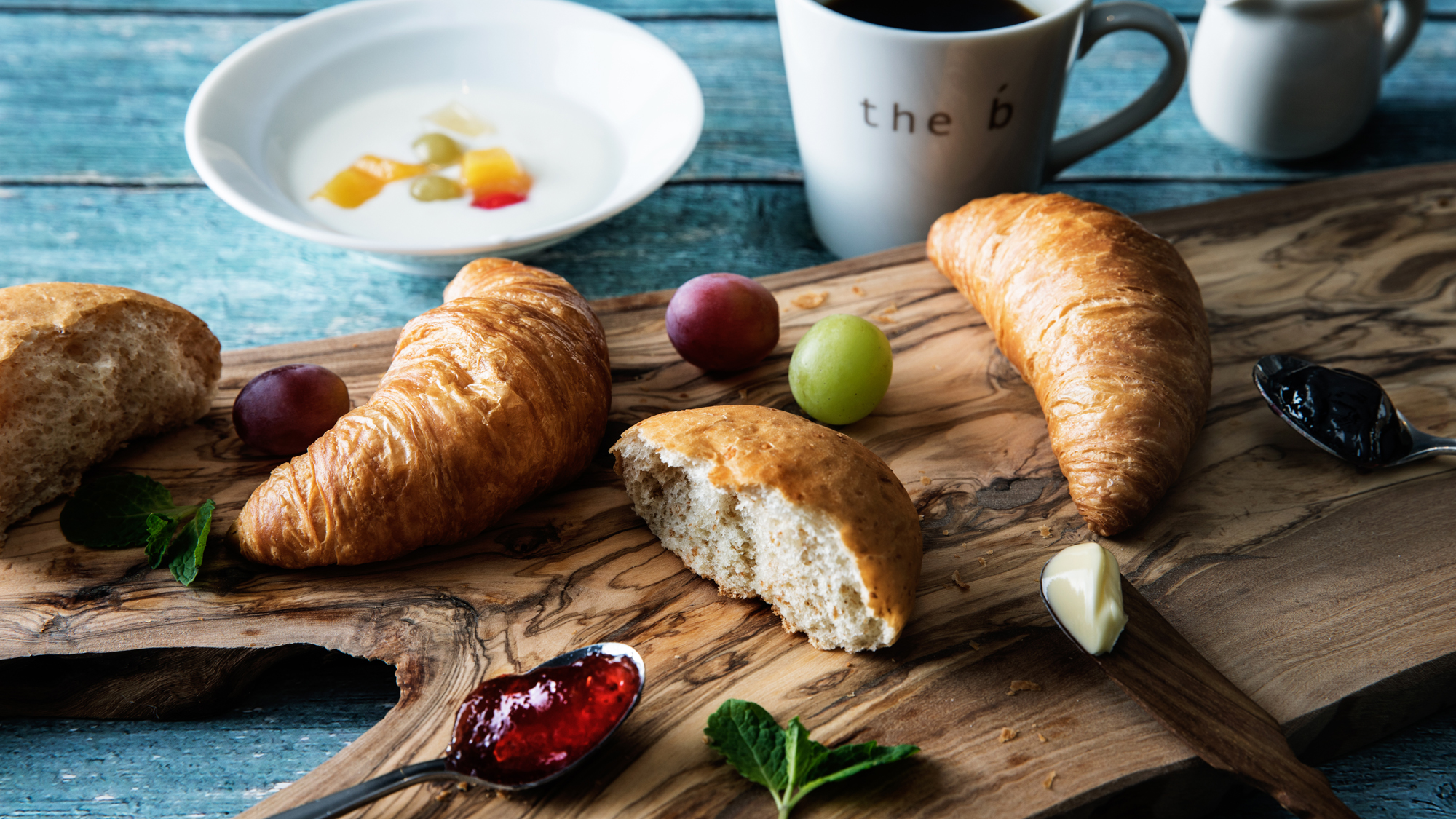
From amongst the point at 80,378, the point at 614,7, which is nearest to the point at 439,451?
the point at 80,378

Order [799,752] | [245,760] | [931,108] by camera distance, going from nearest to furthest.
→ [799,752] → [245,760] → [931,108]

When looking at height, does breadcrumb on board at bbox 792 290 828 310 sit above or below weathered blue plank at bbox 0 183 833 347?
above

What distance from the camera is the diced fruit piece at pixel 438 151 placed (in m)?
2.85

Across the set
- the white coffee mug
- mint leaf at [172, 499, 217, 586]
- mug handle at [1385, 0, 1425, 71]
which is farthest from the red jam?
mug handle at [1385, 0, 1425, 71]

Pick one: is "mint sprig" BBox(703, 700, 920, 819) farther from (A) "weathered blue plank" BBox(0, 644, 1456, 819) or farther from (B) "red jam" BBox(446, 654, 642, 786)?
(A) "weathered blue plank" BBox(0, 644, 1456, 819)

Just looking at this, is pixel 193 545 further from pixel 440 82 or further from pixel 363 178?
pixel 440 82

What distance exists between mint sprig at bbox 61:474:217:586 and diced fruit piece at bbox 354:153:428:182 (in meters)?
1.16

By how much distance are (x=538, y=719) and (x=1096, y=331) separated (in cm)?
132

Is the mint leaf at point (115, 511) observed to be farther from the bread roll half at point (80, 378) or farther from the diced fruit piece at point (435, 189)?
the diced fruit piece at point (435, 189)

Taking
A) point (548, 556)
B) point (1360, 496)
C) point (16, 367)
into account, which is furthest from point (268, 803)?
point (1360, 496)

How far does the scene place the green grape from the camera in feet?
6.82

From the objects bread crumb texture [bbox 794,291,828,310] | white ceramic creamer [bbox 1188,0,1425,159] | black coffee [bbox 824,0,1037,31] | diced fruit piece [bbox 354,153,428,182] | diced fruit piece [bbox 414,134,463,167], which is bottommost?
bread crumb texture [bbox 794,291,828,310]

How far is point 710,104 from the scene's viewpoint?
3.53 metres

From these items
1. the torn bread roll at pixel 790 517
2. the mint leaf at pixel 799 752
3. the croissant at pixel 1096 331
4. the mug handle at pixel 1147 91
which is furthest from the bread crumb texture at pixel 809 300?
the mint leaf at pixel 799 752
